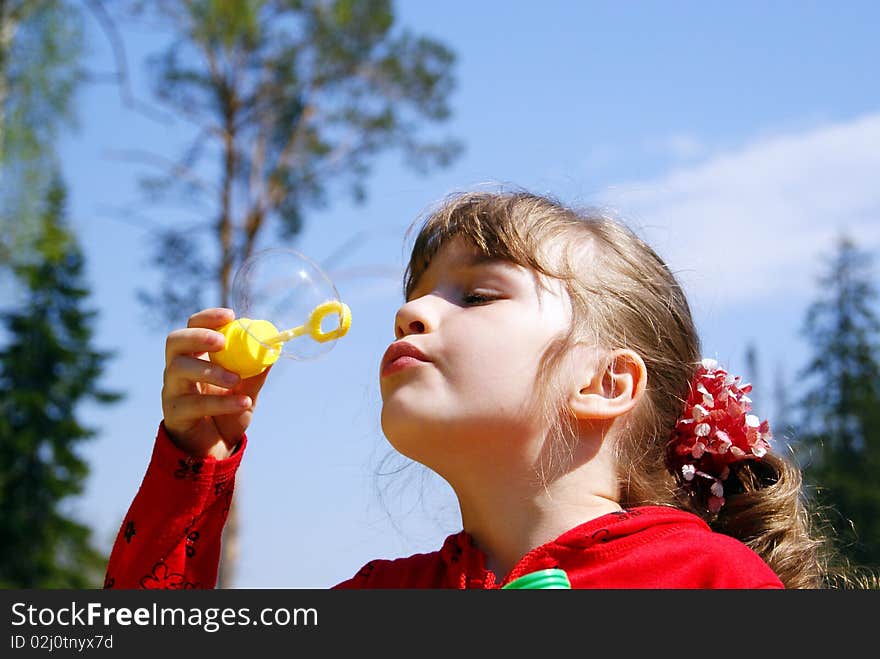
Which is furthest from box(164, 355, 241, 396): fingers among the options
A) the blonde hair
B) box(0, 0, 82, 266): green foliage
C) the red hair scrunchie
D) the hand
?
box(0, 0, 82, 266): green foliage

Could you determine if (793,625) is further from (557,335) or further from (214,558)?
(214,558)

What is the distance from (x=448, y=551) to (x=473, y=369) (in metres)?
0.44

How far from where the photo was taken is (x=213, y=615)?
79.6 inches

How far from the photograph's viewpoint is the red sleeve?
234 cm

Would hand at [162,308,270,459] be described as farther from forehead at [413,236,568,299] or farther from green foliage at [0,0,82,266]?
green foliage at [0,0,82,266]

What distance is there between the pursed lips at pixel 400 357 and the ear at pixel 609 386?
13.3 inches

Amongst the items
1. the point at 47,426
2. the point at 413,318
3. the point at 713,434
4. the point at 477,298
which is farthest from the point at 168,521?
the point at 47,426

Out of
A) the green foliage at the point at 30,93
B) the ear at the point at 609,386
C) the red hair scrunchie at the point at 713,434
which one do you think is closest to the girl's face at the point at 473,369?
the ear at the point at 609,386

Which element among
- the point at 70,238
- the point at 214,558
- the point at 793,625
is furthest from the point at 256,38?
the point at 793,625

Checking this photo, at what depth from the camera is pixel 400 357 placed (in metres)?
2.13


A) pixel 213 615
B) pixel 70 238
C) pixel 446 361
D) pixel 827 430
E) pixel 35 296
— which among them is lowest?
pixel 213 615

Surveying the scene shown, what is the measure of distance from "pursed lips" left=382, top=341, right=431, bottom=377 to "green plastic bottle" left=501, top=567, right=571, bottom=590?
47 centimetres

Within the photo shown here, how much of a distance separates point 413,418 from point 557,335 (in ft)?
1.19

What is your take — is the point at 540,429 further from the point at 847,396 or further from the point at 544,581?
the point at 847,396
